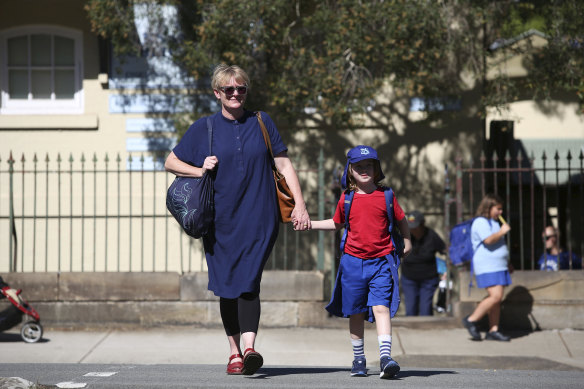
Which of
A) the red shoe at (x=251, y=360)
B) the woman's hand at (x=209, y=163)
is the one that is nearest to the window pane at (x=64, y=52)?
the woman's hand at (x=209, y=163)

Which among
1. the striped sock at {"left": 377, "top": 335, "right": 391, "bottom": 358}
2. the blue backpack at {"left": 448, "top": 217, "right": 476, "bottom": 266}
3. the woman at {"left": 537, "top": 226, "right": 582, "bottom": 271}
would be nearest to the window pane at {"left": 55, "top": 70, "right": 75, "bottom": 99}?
the blue backpack at {"left": 448, "top": 217, "right": 476, "bottom": 266}

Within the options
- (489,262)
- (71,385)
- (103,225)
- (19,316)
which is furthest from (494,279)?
(103,225)

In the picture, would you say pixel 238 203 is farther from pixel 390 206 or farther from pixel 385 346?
pixel 385 346

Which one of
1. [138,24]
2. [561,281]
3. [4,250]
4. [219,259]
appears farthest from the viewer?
[4,250]

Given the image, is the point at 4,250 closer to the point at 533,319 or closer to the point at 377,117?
the point at 377,117

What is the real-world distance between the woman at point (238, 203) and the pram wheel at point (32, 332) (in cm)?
431

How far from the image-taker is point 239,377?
201 inches

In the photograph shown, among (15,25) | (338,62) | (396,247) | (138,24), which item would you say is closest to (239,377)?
(396,247)

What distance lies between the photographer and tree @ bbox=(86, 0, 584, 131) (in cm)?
925

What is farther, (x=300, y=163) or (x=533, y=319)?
(x=300, y=163)

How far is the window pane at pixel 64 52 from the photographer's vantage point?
11766 mm

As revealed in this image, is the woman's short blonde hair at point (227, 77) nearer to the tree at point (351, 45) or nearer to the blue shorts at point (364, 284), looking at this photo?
the blue shorts at point (364, 284)

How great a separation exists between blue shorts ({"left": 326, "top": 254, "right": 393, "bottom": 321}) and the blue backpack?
3.75 meters

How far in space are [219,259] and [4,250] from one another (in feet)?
22.6
